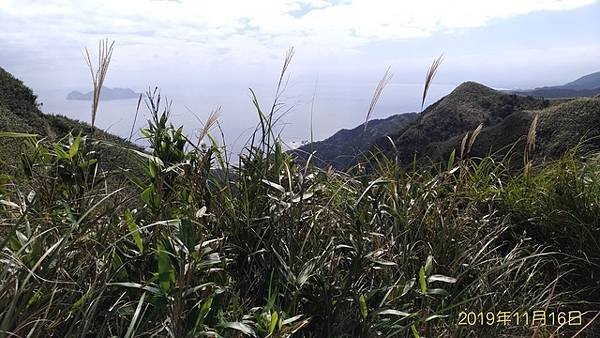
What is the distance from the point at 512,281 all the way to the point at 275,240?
1.30m

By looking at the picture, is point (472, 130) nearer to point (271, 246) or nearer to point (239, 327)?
point (271, 246)

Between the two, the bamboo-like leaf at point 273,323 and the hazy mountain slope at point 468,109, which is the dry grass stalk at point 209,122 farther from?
the hazy mountain slope at point 468,109

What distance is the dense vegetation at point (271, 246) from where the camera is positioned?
1.93m

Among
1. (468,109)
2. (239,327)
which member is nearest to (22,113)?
(468,109)

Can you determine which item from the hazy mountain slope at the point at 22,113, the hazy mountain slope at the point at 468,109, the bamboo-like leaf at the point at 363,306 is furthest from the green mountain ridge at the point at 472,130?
the hazy mountain slope at the point at 22,113

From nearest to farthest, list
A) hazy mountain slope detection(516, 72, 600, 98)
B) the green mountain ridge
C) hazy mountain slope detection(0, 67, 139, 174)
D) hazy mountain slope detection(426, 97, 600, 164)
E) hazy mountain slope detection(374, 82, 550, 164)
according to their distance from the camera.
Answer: the green mountain ridge → hazy mountain slope detection(426, 97, 600, 164) → hazy mountain slope detection(374, 82, 550, 164) → hazy mountain slope detection(516, 72, 600, 98) → hazy mountain slope detection(0, 67, 139, 174)

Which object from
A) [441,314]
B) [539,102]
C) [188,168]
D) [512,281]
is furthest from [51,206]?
[539,102]

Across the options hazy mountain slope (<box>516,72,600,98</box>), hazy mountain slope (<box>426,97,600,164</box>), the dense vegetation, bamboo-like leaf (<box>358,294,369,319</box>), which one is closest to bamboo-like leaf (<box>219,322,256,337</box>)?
the dense vegetation

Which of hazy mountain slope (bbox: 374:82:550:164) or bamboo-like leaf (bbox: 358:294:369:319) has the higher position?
hazy mountain slope (bbox: 374:82:550:164)

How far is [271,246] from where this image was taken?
102 inches

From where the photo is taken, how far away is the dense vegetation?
6.32 ft

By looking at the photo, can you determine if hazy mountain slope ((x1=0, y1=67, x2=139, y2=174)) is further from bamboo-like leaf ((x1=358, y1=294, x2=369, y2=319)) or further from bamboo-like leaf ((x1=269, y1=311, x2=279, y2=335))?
bamboo-like leaf ((x1=269, y1=311, x2=279, y2=335))

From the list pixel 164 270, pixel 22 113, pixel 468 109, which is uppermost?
pixel 22 113

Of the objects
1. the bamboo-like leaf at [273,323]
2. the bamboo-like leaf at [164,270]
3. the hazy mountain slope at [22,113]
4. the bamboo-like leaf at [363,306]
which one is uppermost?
the hazy mountain slope at [22,113]
